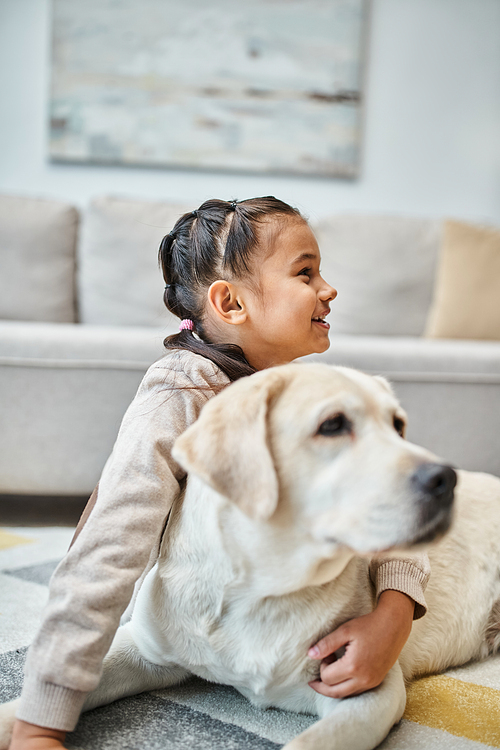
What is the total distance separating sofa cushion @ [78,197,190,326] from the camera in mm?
2730

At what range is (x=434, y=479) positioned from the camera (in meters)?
0.71

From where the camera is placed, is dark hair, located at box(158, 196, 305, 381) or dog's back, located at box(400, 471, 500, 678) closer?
dog's back, located at box(400, 471, 500, 678)

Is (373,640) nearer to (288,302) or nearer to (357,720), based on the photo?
(357,720)

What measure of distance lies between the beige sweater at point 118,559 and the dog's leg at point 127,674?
0.11 m

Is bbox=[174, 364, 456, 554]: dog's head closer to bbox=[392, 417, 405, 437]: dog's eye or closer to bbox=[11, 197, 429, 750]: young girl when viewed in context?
bbox=[392, 417, 405, 437]: dog's eye

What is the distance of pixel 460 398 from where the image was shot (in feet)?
7.02

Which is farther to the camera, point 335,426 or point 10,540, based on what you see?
point 10,540

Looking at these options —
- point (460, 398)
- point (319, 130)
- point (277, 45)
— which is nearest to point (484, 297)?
point (460, 398)

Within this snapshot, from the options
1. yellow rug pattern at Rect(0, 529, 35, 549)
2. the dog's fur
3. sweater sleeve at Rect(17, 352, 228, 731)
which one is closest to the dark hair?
sweater sleeve at Rect(17, 352, 228, 731)

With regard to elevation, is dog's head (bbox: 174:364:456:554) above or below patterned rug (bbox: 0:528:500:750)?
above

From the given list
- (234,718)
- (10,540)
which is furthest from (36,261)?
(234,718)

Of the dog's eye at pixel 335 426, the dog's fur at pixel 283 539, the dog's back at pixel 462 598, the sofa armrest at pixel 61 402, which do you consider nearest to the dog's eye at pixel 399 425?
the dog's fur at pixel 283 539

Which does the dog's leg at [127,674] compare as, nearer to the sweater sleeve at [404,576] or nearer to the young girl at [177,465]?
the young girl at [177,465]

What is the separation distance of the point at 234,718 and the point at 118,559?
0.90 feet
